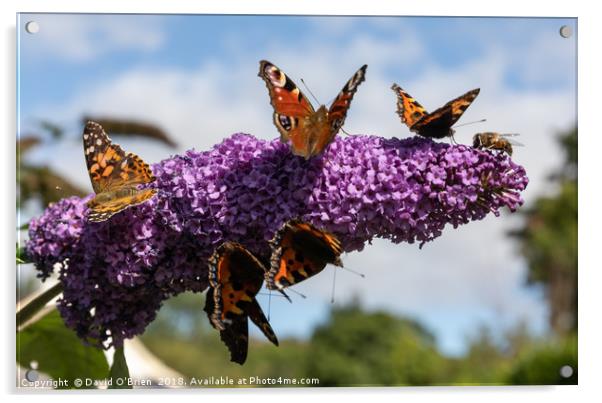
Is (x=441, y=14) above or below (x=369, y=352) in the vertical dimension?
above

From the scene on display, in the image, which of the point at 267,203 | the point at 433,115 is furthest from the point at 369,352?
the point at 267,203

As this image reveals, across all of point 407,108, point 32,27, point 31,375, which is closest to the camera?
point 407,108

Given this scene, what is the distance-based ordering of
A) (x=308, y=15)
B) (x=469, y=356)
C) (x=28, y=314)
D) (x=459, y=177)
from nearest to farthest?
1. (x=459, y=177)
2. (x=28, y=314)
3. (x=308, y=15)
4. (x=469, y=356)

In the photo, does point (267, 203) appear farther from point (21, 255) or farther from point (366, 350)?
point (366, 350)

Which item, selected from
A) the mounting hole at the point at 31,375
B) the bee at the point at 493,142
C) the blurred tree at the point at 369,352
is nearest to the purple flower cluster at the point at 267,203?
the bee at the point at 493,142

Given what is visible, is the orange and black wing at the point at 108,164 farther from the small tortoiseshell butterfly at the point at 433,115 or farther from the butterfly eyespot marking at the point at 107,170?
the small tortoiseshell butterfly at the point at 433,115

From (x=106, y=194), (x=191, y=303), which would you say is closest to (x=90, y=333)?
(x=106, y=194)
